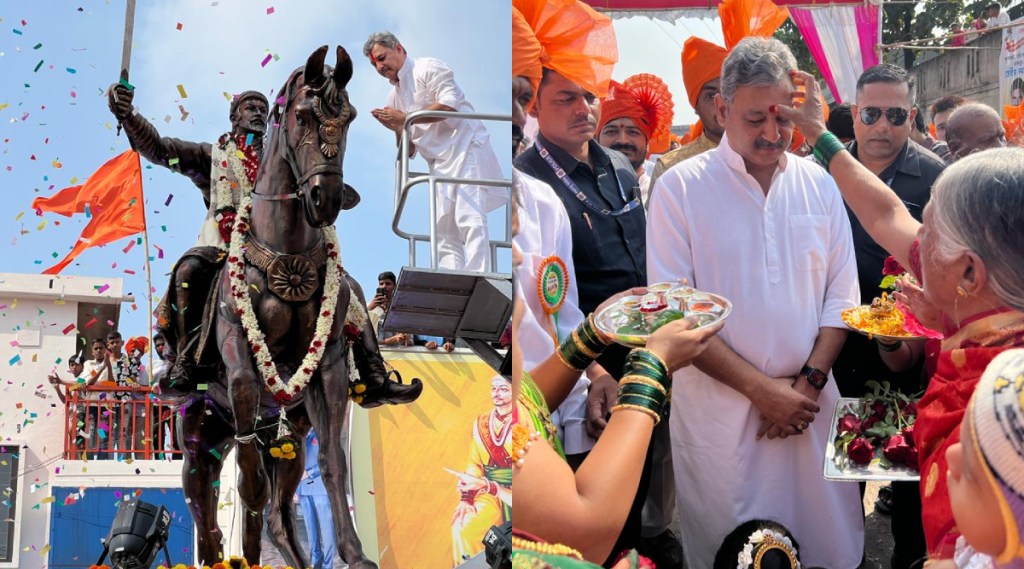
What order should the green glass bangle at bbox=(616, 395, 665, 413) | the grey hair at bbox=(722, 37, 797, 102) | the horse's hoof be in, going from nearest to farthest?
1. the green glass bangle at bbox=(616, 395, 665, 413)
2. the grey hair at bbox=(722, 37, 797, 102)
3. the horse's hoof

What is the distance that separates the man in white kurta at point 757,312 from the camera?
2215 millimetres

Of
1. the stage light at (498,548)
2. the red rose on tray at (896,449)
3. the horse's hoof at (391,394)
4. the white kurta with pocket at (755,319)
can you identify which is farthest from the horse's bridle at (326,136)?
the red rose on tray at (896,449)

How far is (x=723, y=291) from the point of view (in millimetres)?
2248

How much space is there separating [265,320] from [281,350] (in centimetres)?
13

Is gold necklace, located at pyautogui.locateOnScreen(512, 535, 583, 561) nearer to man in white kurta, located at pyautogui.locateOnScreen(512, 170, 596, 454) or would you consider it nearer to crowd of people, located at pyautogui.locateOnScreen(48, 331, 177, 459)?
man in white kurta, located at pyautogui.locateOnScreen(512, 170, 596, 454)

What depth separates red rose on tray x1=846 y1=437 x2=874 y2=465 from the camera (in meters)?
2.14

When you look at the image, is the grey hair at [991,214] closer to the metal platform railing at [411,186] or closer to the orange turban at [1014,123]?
the orange turban at [1014,123]

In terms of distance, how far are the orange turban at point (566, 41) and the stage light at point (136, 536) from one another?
2204 mm

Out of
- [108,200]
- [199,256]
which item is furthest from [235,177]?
[108,200]

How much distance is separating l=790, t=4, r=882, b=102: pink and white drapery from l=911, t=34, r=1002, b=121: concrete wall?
10 centimetres

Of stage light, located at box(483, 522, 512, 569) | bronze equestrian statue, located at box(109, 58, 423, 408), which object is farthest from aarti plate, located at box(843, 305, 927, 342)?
bronze equestrian statue, located at box(109, 58, 423, 408)

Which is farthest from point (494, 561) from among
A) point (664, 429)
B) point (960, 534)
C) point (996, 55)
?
point (996, 55)

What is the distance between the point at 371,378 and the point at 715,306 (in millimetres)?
2320

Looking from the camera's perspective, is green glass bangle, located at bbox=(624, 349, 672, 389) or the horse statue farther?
the horse statue
